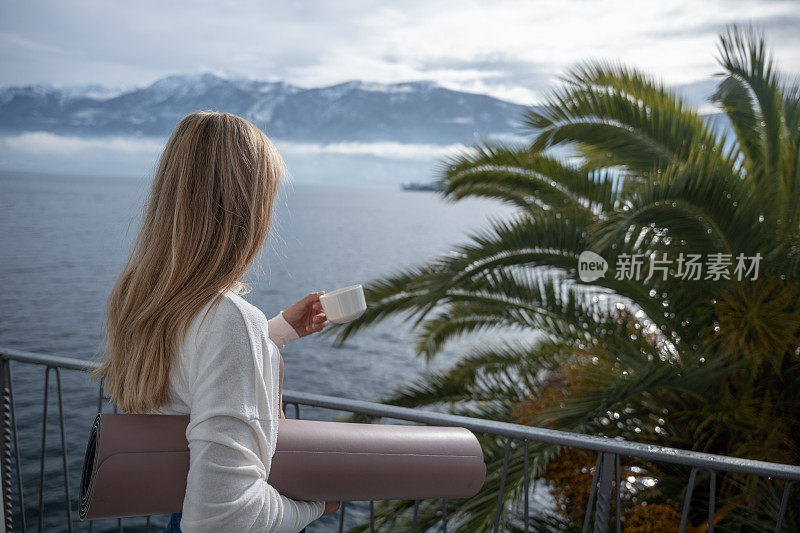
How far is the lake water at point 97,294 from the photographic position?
37.5 ft

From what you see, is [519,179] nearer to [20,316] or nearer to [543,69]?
[20,316]

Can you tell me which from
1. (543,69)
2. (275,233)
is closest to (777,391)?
(275,233)

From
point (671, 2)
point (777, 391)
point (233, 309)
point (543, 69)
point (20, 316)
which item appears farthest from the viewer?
point (543, 69)

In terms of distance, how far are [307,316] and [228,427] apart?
2.18ft

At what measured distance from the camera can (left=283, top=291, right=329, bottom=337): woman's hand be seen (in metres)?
1.64

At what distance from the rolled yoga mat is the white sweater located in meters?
0.11

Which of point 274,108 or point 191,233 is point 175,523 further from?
point 274,108

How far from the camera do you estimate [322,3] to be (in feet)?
428

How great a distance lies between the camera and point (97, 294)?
110 feet

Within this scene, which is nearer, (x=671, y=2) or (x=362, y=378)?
(x=362, y=378)

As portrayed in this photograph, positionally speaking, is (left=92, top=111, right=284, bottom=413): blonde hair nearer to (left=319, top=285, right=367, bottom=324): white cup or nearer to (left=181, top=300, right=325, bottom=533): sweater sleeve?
(left=181, top=300, right=325, bottom=533): sweater sleeve

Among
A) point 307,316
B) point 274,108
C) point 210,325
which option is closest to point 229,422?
point 210,325

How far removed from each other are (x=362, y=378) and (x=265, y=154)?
2440 cm

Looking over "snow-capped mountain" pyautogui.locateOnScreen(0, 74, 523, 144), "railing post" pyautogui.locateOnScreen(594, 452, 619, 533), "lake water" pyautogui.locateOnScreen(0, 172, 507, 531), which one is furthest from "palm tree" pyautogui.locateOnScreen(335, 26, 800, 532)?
Answer: "snow-capped mountain" pyautogui.locateOnScreen(0, 74, 523, 144)
